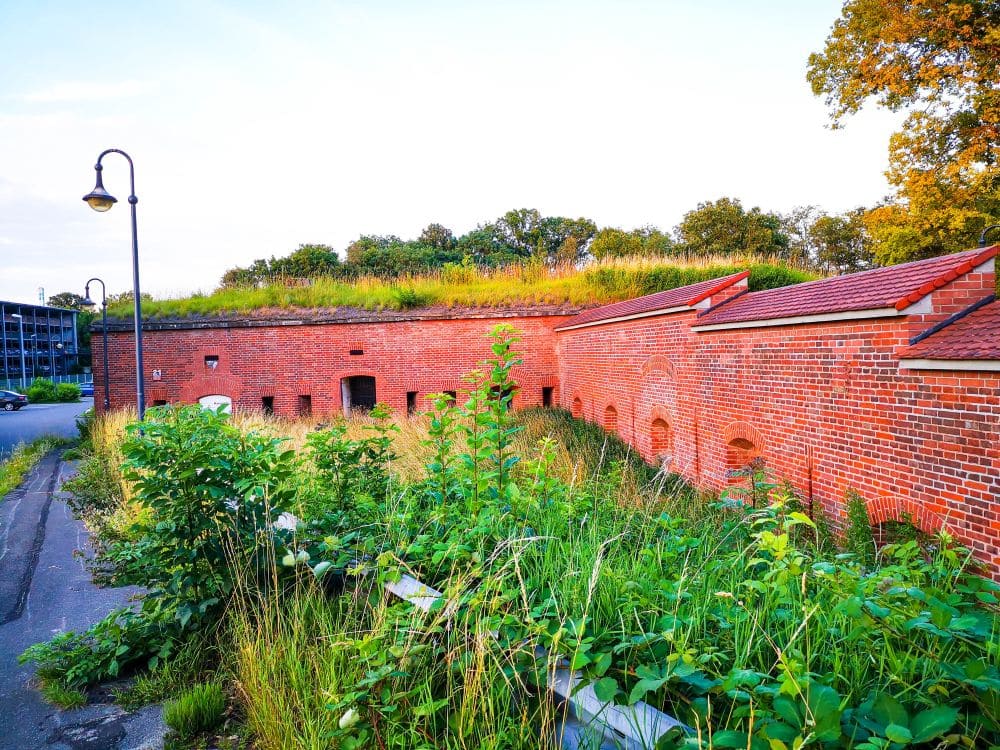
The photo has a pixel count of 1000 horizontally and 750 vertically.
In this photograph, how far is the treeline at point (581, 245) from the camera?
3541 centimetres

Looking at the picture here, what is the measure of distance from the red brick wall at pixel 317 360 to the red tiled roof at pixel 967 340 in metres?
12.9

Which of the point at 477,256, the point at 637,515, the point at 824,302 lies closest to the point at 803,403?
the point at 824,302

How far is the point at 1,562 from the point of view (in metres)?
6.86

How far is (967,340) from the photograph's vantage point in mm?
4320

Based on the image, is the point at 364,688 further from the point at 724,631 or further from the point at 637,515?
the point at 637,515

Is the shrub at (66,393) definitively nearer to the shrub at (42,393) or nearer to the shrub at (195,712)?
the shrub at (42,393)

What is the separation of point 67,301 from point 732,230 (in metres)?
88.5

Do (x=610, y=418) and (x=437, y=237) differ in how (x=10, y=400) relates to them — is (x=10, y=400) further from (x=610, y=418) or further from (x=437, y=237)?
(x=610, y=418)

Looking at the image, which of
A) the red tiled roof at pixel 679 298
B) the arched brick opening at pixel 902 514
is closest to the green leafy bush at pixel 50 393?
the red tiled roof at pixel 679 298

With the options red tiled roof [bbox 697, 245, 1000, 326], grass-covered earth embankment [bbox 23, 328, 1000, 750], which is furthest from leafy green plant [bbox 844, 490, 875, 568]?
red tiled roof [bbox 697, 245, 1000, 326]

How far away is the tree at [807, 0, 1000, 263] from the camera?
54.7 feet

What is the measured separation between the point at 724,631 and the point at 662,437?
736 cm

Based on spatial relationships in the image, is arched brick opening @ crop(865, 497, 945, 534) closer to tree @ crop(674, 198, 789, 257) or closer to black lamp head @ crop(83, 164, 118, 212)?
black lamp head @ crop(83, 164, 118, 212)

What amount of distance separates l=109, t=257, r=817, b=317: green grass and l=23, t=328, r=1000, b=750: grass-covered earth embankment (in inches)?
530
